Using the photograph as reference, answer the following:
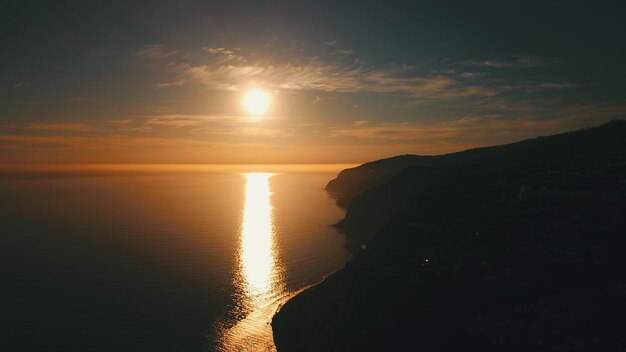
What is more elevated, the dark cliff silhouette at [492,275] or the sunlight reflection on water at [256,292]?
the dark cliff silhouette at [492,275]

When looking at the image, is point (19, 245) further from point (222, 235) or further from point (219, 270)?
point (219, 270)

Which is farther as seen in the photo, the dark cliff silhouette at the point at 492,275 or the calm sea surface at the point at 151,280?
the calm sea surface at the point at 151,280

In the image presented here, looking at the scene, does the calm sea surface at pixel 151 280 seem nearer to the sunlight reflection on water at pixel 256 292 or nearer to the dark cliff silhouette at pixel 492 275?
the sunlight reflection on water at pixel 256 292

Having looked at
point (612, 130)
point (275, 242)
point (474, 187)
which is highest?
point (612, 130)

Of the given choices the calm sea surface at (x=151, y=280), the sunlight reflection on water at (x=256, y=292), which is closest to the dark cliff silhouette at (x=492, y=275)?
the sunlight reflection on water at (x=256, y=292)

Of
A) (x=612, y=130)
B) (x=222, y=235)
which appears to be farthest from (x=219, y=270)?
(x=612, y=130)

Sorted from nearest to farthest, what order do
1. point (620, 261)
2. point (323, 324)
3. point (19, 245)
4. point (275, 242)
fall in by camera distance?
1. point (620, 261)
2. point (323, 324)
3. point (19, 245)
4. point (275, 242)

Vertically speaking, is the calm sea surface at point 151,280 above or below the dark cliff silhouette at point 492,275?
below

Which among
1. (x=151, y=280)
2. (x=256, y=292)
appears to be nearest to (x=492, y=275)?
(x=256, y=292)
